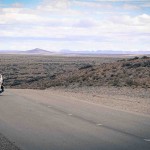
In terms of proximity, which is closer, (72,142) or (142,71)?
(72,142)

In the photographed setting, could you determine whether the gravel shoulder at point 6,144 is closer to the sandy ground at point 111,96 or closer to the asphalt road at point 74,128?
the asphalt road at point 74,128

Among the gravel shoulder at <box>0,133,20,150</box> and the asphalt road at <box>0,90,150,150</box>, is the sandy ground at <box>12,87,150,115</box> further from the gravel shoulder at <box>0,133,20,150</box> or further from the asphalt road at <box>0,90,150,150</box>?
the gravel shoulder at <box>0,133,20,150</box>

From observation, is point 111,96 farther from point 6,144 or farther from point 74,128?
point 6,144

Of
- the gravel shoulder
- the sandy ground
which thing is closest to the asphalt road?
the gravel shoulder

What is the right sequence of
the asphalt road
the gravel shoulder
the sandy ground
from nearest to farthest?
the gravel shoulder < the asphalt road < the sandy ground

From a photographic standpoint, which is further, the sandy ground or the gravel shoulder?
the sandy ground

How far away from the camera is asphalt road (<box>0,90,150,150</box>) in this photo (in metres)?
11.1

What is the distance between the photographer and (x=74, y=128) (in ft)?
45.9

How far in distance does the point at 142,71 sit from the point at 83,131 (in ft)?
95.0

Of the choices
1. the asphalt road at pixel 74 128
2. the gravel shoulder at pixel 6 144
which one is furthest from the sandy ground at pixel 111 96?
the gravel shoulder at pixel 6 144

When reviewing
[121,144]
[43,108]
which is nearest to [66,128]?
[121,144]

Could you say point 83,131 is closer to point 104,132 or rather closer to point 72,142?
point 104,132

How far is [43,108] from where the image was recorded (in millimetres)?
20594

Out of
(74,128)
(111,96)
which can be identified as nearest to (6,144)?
(74,128)
